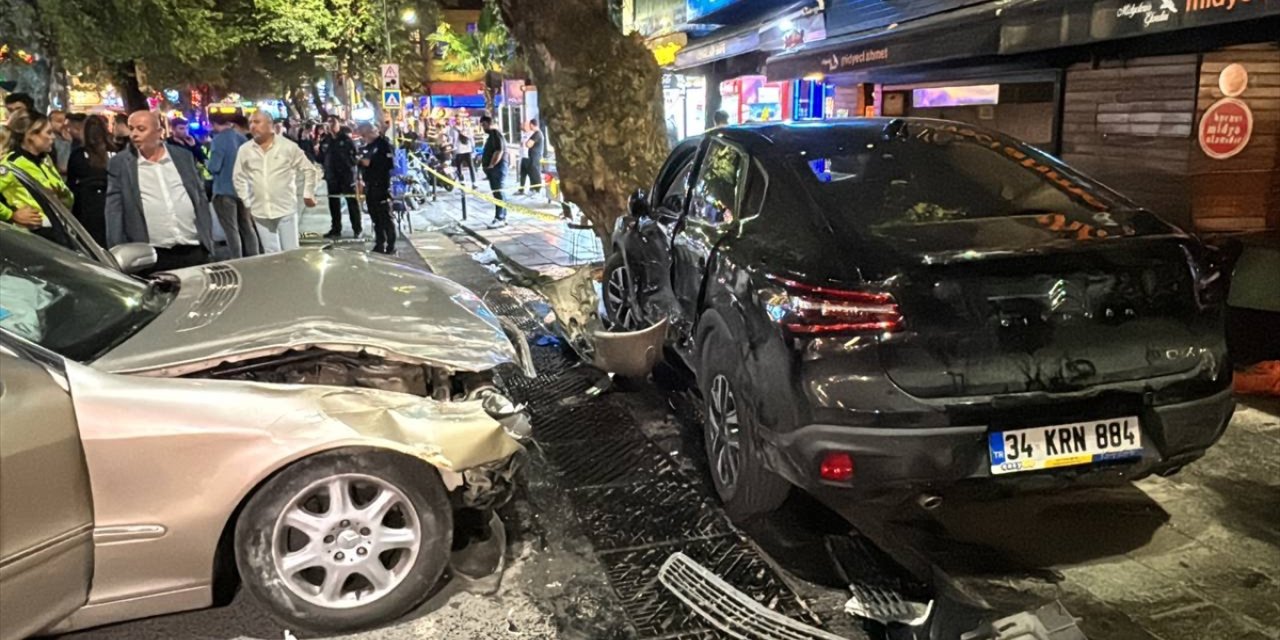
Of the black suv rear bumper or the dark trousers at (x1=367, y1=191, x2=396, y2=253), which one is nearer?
the black suv rear bumper

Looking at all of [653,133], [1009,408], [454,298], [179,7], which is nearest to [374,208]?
[653,133]

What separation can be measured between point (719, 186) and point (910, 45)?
523cm

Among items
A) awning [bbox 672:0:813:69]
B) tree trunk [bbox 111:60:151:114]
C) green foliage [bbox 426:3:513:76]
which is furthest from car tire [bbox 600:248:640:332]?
tree trunk [bbox 111:60:151:114]

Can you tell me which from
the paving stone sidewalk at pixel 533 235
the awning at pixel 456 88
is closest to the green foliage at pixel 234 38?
the paving stone sidewalk at pixel 533 235

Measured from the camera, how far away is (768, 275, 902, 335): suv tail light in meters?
3.26

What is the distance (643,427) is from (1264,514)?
10.1ft

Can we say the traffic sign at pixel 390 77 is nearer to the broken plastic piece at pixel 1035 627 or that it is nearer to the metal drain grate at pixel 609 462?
the metal drain grate at pixel 609 462

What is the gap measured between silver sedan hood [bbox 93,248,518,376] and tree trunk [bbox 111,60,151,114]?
23.7 meters

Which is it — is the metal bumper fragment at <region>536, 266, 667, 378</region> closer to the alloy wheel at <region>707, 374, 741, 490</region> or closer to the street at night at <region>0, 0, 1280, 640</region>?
the street at night at <region>0, 0, 1280, 640</region>

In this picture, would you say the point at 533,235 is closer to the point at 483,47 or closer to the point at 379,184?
the point at 379,184

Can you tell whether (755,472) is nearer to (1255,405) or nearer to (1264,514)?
(1264,514)

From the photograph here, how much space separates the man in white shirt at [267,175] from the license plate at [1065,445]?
7611 millimetres

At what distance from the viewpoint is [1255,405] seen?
547cm

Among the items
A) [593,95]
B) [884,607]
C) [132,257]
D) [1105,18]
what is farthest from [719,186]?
[593,95]
